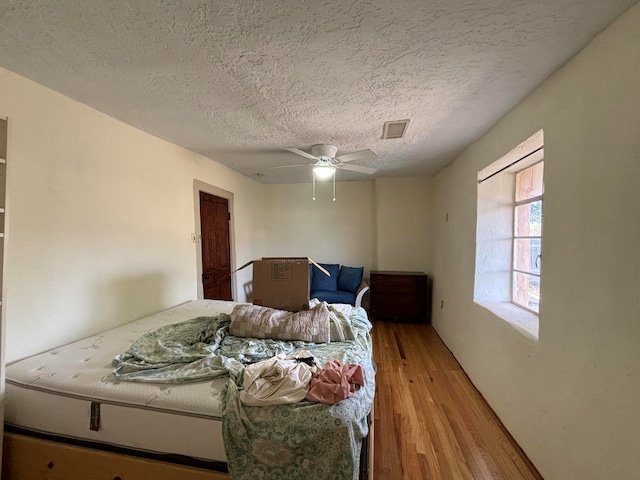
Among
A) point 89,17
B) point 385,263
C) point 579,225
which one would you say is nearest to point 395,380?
point 579,225

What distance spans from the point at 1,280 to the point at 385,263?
4183mm

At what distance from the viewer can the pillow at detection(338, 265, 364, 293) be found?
14.3ft

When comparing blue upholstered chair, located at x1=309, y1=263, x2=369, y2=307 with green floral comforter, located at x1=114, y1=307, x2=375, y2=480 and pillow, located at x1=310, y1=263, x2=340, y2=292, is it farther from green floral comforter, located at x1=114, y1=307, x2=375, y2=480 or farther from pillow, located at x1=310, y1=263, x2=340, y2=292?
green floral comforter, located at x1=114, y1=307, x2=375, y2=480

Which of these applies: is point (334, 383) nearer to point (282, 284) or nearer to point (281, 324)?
point (281, 324)

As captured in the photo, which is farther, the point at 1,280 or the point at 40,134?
the point at 40,134

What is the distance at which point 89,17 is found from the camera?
1075 millimetres

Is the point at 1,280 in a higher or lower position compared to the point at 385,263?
higher

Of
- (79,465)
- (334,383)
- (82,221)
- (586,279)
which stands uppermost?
(82,221)

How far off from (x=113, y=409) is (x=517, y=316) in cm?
259

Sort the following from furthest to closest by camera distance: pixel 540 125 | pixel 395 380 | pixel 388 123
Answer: pixel 395 380 → pixel 388 123 → pixel 540 125

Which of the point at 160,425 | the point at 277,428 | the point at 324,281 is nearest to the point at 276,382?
the point at 277,428

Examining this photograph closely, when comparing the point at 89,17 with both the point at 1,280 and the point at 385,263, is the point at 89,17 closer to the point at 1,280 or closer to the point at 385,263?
the point at 1,280

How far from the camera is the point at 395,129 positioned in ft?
7.47

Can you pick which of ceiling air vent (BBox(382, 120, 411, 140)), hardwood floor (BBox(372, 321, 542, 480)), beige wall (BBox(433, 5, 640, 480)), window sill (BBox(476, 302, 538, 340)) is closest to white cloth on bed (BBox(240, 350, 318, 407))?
hardwood floor (BBox(372, 321, 542, 480))
